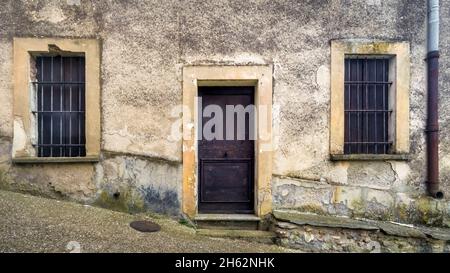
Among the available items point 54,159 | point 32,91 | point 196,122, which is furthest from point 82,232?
point 32,91

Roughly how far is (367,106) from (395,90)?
47 cm

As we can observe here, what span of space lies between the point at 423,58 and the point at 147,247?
4.93 metres

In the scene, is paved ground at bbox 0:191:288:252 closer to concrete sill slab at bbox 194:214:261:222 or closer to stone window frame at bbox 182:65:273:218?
concrete sill slab at bbox 194:214:261:222

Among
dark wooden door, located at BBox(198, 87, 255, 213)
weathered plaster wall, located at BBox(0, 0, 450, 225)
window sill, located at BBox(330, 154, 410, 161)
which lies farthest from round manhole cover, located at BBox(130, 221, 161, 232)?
window sill, located at BBox(330, 154, 410, 161)

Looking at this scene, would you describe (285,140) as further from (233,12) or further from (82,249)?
(82,249)

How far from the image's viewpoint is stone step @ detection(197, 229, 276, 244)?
4195 mm

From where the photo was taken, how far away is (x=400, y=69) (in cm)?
459

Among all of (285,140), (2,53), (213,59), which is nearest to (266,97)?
(285,140)

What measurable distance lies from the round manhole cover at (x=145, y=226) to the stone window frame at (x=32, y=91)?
1.22m

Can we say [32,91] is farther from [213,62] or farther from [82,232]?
[213,62]

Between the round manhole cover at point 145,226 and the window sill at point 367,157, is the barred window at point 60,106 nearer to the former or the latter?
the round manhole cover at point 145,226

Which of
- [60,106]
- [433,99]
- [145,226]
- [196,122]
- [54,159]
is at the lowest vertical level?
[145,226]

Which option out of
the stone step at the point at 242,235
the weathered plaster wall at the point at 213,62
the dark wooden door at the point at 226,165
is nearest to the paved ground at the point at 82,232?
the stone step at the point at 242,235

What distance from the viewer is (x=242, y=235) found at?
422cm
